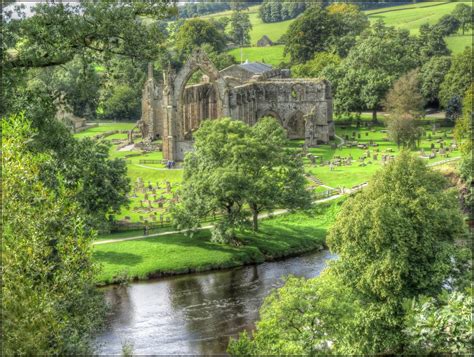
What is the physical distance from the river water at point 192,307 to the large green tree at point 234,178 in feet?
16.6

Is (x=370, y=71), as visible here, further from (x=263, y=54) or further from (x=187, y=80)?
(x=263, y=54)

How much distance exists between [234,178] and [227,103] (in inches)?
1505

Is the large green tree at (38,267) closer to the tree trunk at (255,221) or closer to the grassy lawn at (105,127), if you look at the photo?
the tree trunk at (255,221)

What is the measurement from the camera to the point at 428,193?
4056cm

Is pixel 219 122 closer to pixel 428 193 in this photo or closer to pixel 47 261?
pixel 428 193

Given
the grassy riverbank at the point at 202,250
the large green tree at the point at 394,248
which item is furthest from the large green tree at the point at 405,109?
the large green tree at the point at 394,248

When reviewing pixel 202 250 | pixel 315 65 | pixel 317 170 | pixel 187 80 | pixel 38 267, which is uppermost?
pixel 315 65

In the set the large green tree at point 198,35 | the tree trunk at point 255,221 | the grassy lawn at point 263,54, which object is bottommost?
the tree trunk at point 255,221

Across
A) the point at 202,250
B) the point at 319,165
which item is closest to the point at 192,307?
the point at 202,250

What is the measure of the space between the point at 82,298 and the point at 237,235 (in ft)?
136

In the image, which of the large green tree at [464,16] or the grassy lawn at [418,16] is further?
the grassy lawn at [418,16]

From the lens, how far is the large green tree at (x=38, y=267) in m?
23.2

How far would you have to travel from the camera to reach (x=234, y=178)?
63.2 meters

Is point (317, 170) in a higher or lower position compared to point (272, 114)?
lower
